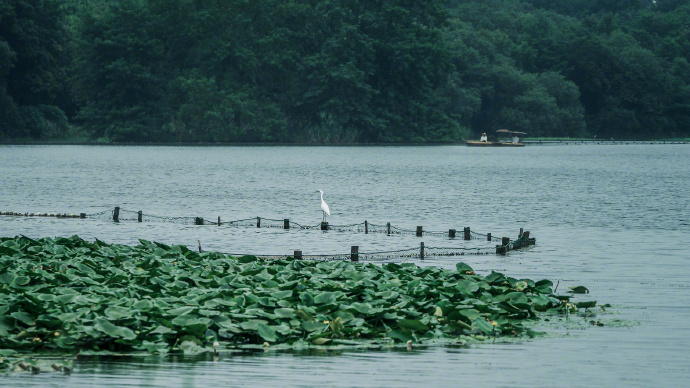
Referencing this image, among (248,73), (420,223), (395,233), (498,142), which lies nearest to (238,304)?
(395,233)

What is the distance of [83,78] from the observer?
117875mm

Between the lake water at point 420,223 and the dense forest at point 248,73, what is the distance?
5.55 metres

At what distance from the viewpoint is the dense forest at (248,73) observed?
115562 millimetres

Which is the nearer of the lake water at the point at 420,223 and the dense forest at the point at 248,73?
the lake water at the point at 420,223

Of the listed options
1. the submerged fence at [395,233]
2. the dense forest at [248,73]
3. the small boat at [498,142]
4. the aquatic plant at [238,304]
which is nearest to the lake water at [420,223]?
the submerged fence at [395,233]

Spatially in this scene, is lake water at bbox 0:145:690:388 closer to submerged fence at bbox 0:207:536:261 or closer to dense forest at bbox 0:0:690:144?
submerged fence at bbox 0:207:536:261

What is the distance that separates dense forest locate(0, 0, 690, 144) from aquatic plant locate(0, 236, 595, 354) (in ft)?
310

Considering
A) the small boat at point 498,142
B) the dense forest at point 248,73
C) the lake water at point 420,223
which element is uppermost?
the dense forest at point 248,73

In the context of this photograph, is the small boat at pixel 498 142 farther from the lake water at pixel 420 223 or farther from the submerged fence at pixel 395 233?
the submerged fence at pixel 395 233

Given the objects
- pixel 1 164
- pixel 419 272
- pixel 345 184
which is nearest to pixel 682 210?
pixel 345 184

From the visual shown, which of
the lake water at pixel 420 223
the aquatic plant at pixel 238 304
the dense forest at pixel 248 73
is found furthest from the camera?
the dense forest at pixel 248 73

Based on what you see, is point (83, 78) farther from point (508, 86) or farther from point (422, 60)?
point (508, 86)

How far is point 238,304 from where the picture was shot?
1655cm

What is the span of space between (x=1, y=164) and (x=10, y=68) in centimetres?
3101
